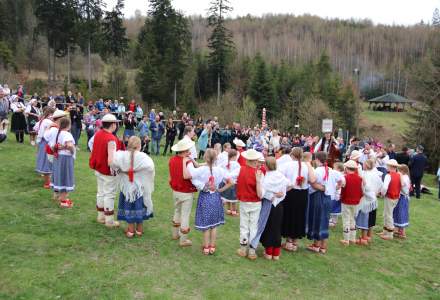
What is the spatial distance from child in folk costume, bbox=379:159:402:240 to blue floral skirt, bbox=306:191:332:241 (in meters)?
2.37

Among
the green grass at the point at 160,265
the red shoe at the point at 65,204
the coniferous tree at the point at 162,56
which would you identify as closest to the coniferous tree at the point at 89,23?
the coniferous tree at the point at 162,56

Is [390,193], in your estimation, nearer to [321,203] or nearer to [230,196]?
[321,203]

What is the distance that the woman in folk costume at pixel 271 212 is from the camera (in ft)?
24.1

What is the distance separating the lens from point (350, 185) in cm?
894

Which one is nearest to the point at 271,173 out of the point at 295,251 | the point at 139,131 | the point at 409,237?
the point at 295,251

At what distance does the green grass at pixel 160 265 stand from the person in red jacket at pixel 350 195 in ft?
1.63

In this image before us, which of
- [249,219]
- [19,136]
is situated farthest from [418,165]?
[19,136]

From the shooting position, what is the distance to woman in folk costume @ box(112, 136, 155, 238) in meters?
7.22

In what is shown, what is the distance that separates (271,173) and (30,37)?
2529 inches

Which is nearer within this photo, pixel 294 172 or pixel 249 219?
pixel 249 219

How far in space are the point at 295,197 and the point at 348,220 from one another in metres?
1.85

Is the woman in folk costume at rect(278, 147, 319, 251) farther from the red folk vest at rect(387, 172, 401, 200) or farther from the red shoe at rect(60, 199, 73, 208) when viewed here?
the red shoe at rect(60, 199, 73, 208)

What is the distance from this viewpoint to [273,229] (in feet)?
24.8

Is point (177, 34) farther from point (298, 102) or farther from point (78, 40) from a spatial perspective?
point (298, 102)
